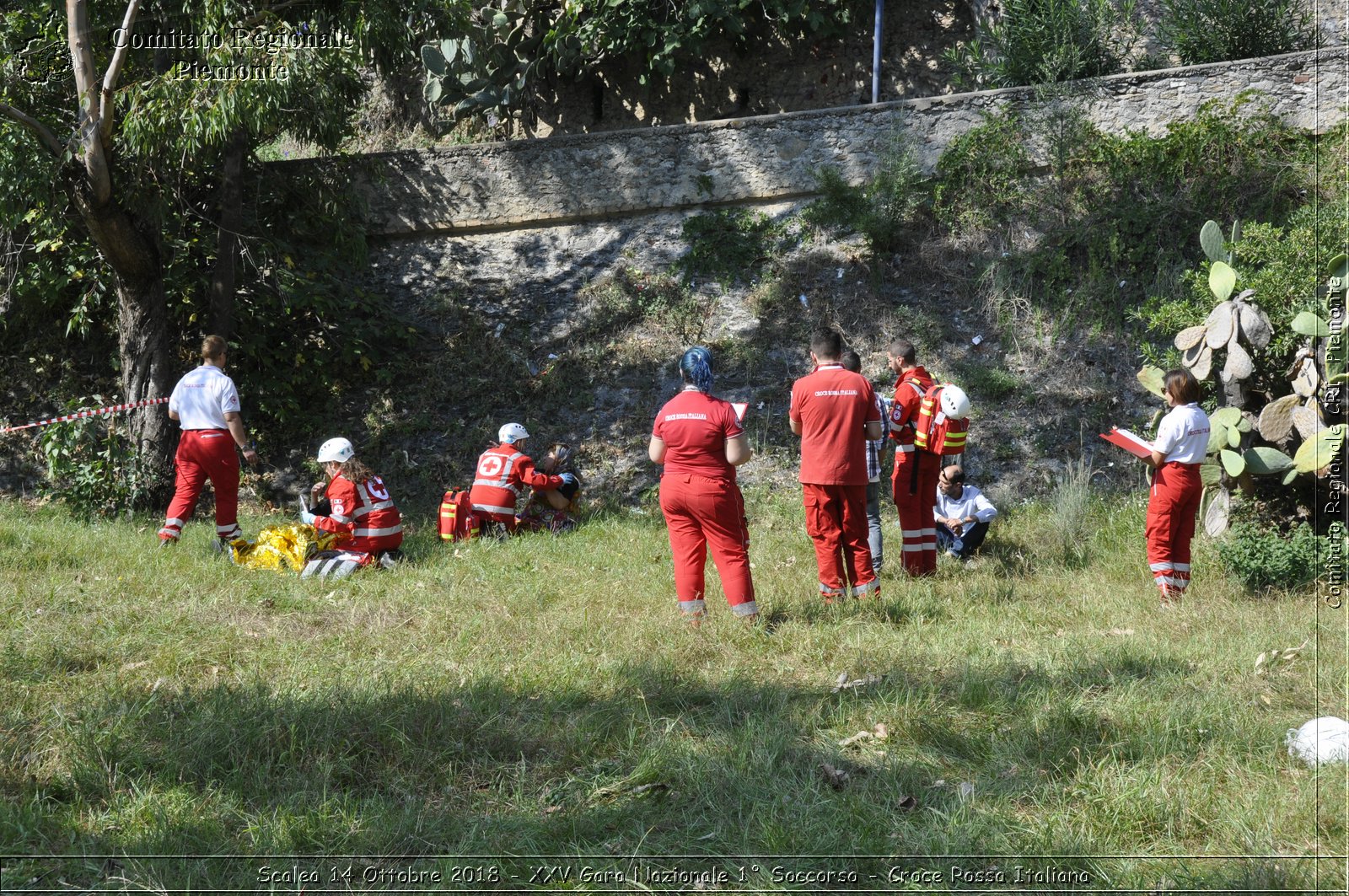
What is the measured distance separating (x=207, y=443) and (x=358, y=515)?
1.66 m

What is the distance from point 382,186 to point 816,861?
1189 centimetres

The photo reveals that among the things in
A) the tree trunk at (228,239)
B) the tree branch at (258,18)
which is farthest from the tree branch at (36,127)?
the tree branch at (258,18)

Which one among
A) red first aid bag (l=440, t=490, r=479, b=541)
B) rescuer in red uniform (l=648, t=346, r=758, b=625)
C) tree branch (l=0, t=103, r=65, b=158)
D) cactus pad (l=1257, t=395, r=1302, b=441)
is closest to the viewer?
rescuer in red uniform (l=648, t=346, r=758, b=625)

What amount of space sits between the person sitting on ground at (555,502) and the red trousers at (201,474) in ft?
8.11

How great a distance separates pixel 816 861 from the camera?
376cm

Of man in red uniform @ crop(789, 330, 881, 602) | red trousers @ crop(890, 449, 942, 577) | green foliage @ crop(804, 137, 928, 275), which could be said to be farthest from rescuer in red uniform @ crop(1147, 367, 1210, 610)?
green foliage @ crop(804, 137, 928, 275)

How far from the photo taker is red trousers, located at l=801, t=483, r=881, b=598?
6.88 metres

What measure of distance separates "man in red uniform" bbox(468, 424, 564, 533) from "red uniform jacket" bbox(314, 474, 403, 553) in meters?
1.08

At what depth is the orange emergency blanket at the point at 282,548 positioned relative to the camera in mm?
8109

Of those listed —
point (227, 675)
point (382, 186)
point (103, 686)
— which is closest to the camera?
point (103, 686)

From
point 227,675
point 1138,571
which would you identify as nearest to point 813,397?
point 1138,571

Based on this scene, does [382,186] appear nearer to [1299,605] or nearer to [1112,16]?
[1112,16]

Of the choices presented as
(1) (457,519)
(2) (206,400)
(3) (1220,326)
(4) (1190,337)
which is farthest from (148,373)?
(3) (1220,326)

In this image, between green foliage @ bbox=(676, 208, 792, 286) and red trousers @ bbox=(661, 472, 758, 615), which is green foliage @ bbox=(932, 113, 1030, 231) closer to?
green foliage @ bbox=(676, 208, 792, 286)
